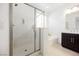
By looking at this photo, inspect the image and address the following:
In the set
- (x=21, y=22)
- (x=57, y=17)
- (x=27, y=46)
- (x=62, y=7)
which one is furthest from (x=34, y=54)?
(x=62, y=7)

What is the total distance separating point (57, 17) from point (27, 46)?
513 millimetres

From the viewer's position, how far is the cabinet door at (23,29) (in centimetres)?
102

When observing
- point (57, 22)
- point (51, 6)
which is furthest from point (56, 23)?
point (51, 6)

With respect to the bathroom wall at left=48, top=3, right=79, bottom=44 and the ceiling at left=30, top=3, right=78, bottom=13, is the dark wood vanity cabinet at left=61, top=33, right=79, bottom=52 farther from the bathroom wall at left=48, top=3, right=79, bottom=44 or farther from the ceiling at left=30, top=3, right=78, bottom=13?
the ceiling at left=30, top=3, right=78, bottom=13

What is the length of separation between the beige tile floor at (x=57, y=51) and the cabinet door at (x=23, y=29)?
213 millimetres

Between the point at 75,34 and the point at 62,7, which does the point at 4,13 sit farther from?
the point at 75,34

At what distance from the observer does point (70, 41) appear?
108cm

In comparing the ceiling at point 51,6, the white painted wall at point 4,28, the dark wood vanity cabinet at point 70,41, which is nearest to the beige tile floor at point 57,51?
the dark wood vanity cabinet at point 70,41

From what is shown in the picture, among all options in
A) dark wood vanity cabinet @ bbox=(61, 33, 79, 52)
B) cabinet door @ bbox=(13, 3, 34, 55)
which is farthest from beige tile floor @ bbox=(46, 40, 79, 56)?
cabinet door @ bbox=(13, 3, 34, 55)

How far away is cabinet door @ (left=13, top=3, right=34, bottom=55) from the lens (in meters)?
1.02

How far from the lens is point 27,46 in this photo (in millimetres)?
1083

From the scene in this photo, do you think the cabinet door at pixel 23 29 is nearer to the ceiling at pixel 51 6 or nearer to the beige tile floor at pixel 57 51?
the ceiling at pixel 51 6

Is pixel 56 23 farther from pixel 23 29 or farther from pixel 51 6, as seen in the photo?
pixel 23 29

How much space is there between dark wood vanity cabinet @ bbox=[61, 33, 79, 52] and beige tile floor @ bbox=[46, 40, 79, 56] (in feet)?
0.16
